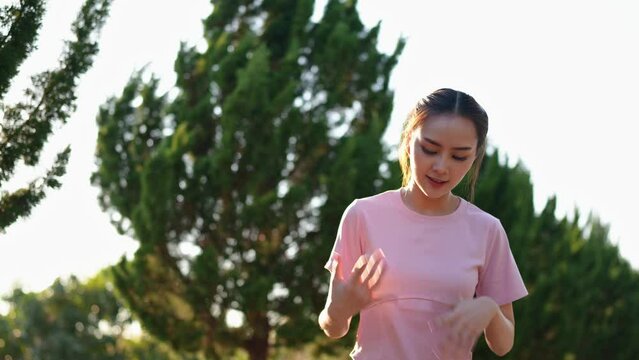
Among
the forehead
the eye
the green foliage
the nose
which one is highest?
the forehead

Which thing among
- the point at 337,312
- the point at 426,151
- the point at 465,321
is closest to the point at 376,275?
the point at 337,312

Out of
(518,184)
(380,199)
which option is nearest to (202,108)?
(518,184)

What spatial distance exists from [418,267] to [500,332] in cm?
29

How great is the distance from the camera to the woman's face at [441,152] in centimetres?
280

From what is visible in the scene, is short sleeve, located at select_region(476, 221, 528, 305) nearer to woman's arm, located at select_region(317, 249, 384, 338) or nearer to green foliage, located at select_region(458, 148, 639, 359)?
woman's arm, located at select_region(317, 249, 384, 338)

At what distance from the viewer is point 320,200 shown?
18562 mm

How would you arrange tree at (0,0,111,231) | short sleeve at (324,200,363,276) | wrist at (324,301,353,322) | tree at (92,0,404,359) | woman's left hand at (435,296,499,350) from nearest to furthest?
woman's left hand at (435,296,499,350), wrist at (324,301,353,322), short sleeve at (324,200,363,276), tree at (0,0,111,231), tree at (92,0,404,359)

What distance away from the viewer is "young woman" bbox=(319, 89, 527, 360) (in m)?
2.80

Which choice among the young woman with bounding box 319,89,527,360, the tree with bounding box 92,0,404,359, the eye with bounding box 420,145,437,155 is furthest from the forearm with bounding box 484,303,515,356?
the tree with bounding box 92,0,404,359

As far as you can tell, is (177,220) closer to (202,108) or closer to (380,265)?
(202,108)

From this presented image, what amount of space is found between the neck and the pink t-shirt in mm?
24

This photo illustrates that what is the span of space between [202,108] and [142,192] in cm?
185

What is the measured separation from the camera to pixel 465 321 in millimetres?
2604

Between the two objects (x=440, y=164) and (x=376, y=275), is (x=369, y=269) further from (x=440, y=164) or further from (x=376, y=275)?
(x=440, y=164)
